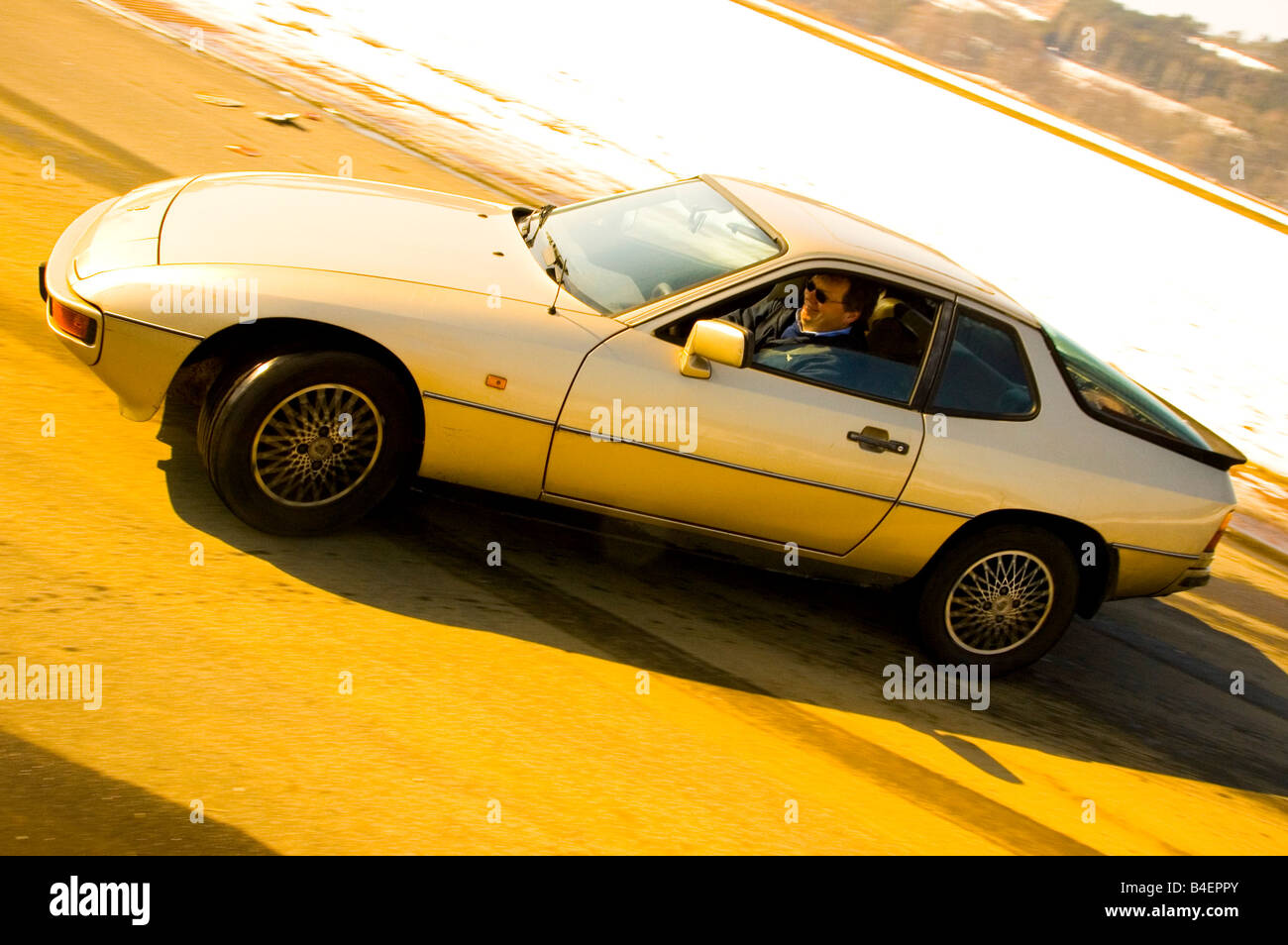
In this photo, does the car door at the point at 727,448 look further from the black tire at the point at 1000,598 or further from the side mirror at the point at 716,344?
the black tire at the point at 1000,598

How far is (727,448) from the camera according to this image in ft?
15.5

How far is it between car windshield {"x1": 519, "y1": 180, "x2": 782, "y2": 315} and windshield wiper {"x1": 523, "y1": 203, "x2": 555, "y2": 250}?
23mm

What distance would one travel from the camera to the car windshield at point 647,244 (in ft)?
15.9

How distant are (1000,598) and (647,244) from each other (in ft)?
7.34

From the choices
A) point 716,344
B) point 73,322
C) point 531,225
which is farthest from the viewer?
point 531,225

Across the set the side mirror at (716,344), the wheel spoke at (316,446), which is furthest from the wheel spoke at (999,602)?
the wheel spoke at (316,446)

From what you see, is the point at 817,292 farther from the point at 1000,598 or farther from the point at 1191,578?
the point at 1191,578

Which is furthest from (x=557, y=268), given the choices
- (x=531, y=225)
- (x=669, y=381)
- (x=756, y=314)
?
(x=756, y=314)

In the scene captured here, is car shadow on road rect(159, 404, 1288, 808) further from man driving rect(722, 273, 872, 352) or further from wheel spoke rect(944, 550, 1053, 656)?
man driving rect(722, 273, 872, 352)

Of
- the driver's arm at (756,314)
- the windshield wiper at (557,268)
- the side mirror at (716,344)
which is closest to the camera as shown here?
the side mirror at (716,344)

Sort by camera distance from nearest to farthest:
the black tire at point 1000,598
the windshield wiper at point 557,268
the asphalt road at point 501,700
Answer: the asphalt road at point 501,700, the windshield wiper at point 557,268, the black tire at point 1000,598

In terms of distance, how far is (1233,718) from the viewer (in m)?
5.70

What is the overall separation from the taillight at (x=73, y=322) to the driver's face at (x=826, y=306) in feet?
9.10
